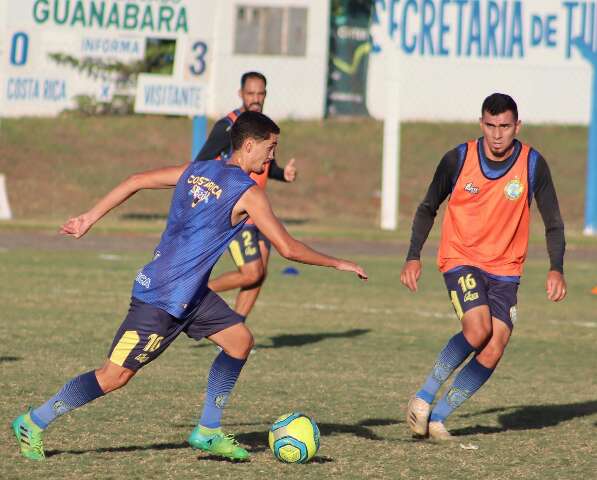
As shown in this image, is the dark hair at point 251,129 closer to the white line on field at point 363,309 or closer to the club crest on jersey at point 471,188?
the club crest on jersey at point 471,188

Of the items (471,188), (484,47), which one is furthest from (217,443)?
(484,47)

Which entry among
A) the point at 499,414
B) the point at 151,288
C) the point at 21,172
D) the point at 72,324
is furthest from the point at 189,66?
the point at 151,288

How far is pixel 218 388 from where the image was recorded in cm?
739

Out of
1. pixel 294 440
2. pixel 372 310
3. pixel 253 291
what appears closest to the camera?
pixel 294 440

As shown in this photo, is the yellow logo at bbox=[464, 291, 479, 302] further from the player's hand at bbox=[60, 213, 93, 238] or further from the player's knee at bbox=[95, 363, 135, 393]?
the player's hand at bbox=[60, 213, 93, 238]

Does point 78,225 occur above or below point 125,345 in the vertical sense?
above

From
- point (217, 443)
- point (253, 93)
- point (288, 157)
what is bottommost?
point (217, 443)

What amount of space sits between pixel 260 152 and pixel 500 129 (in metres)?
1.57

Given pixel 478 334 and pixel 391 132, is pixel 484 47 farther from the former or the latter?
pixel 478 334

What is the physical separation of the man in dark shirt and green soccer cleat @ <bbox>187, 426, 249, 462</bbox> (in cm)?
386

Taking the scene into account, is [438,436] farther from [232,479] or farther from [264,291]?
[264,291]

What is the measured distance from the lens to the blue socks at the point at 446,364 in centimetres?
805

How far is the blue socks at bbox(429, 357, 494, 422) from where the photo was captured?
8.05 m

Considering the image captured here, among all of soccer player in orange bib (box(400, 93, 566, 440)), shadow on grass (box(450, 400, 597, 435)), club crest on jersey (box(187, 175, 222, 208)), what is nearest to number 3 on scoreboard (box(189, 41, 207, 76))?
shadow on grass (box(450, 400, 597, 435))
